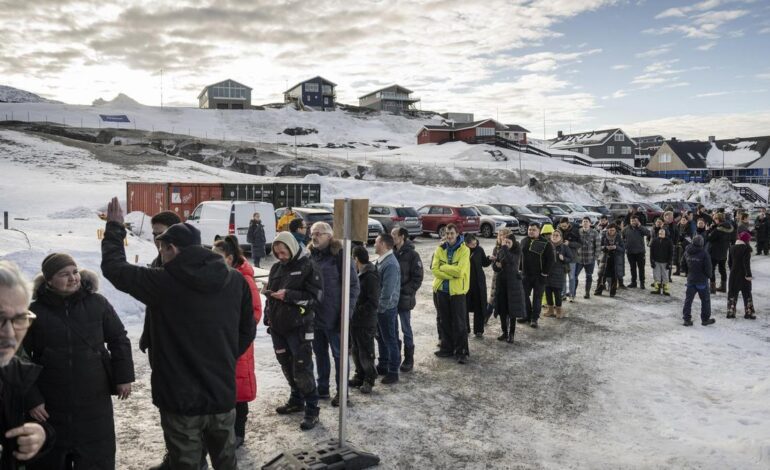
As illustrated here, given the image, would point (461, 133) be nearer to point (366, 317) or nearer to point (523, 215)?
point (523, 215)

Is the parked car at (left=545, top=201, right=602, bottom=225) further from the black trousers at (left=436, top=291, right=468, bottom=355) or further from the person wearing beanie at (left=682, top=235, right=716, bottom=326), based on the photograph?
the black trousers at (left=436, top=291, right=468, bottom=355)

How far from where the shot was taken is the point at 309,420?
5688 mm

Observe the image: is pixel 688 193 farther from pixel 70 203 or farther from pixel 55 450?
pixel 55 450

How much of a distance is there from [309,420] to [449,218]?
20007 millimetres

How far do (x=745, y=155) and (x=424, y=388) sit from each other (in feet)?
274

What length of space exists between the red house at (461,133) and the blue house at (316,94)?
95.5 feet

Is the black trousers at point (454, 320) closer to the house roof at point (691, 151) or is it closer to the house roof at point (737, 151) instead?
the house roof at point (691, 151)

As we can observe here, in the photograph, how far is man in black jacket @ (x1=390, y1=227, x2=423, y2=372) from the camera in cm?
767

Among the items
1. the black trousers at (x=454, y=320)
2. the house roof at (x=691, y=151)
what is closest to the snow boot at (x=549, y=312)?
the black trousers at (x=454, y=320)

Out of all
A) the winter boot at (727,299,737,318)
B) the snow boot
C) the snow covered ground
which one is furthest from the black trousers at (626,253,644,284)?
the snow boot

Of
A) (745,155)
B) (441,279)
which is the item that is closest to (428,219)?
(441,279)

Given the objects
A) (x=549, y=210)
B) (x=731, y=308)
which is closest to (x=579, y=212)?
(x=549, y=210)

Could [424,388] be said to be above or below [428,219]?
below

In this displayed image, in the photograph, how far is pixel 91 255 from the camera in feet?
38.2
